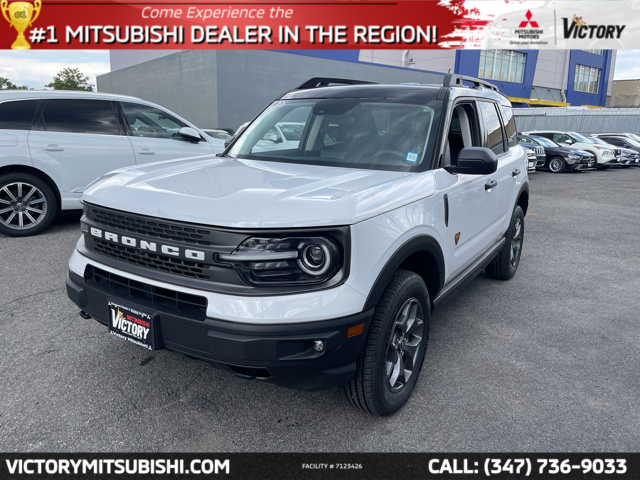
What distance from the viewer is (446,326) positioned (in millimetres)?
4070

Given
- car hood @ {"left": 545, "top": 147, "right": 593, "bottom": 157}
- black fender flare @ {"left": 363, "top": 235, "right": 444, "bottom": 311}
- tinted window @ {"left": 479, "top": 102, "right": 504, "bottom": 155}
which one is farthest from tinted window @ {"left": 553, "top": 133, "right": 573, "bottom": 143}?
black fender flare @ {"left": 363, "top": 235, "right": 444, "bottom": 311}

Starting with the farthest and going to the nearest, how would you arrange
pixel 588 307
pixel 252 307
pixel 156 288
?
pixel 588 307 → pixel 156 288 → pixel 252 307

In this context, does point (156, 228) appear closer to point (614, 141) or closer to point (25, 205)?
point (25, 205)

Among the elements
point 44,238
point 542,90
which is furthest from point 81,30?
point 542,90

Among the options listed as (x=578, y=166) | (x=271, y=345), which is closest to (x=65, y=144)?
(x=271, y=345)

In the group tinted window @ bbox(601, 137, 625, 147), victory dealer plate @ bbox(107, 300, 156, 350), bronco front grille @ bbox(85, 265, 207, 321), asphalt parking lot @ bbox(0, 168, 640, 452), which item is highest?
bronco front grille @ bbox(85, 265, 207, 321)

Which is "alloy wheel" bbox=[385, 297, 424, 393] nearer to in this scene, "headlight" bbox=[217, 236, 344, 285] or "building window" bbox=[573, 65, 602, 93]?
"headlight" bbox=[217, 236, 344, 285]

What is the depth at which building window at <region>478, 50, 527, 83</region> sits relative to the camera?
136 ft

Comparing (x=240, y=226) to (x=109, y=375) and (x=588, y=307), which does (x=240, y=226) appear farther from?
(x=588, y=307)

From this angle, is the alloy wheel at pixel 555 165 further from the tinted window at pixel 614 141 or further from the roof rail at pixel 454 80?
the roof rail at pixel 454 80

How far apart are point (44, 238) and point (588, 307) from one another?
6264 millimetres

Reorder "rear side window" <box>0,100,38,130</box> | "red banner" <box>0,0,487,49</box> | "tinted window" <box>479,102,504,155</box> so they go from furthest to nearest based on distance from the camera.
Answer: "red banner" <box>0,0,487,49</box> < "rear side window" <box>0,100,38,130</box> < "tinted window" <box>479,102,504,155</box>

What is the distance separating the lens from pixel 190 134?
6.89 meters

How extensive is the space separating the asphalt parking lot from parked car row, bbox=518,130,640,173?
14.5 metres
